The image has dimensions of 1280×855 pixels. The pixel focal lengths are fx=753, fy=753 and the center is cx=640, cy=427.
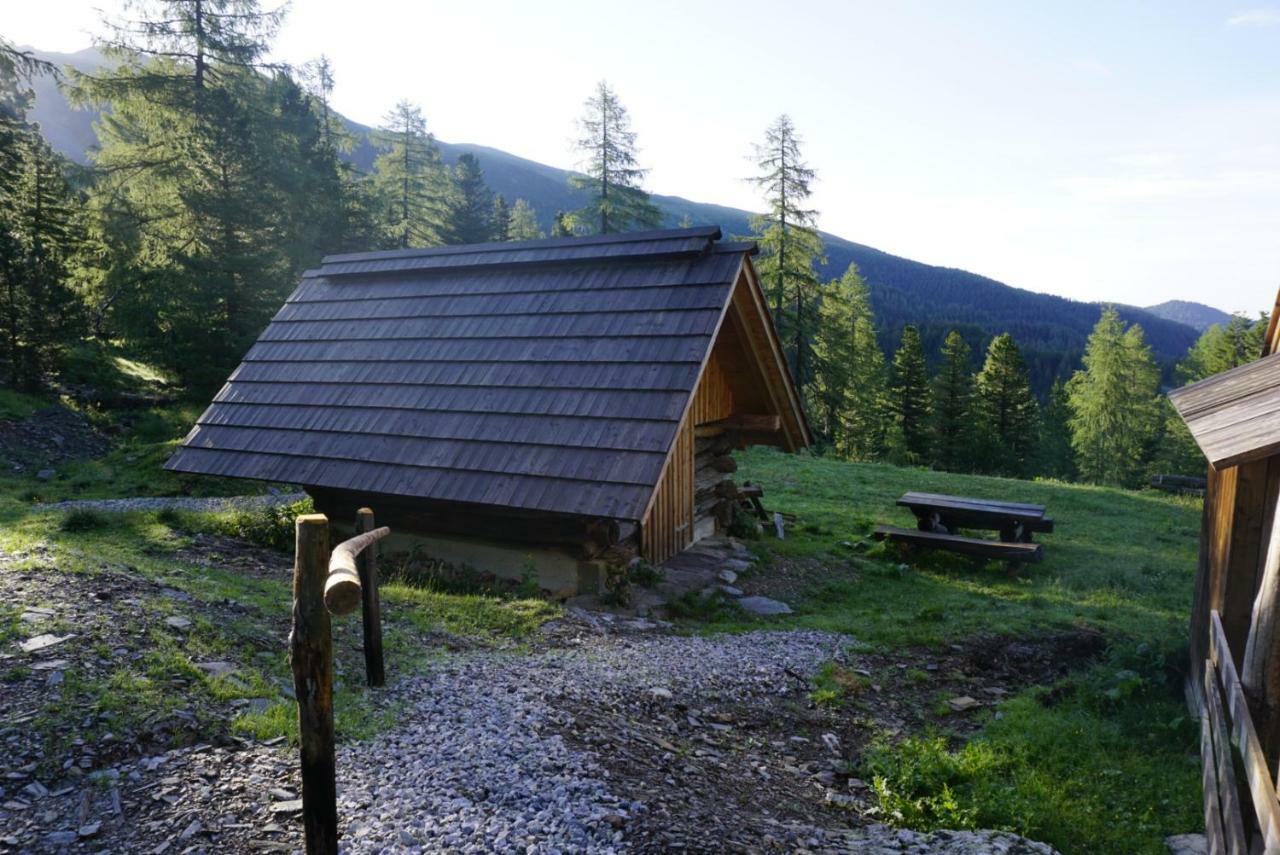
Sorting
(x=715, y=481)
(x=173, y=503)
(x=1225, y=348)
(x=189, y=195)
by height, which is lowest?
(x=173, y=503)

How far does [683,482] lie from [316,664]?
Answer: 28.8 ft

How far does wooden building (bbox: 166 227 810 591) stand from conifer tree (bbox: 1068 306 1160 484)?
40.1 metres

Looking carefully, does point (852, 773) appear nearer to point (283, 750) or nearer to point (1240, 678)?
point (1240, 678)

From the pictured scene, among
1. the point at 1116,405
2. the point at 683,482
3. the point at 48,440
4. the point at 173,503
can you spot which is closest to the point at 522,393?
the point at 683,482

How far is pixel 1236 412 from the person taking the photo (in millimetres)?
4867

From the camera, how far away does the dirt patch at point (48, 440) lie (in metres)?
Result: 17.0

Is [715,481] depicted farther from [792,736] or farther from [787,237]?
[787,237]

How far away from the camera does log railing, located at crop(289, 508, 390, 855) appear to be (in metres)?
3.54

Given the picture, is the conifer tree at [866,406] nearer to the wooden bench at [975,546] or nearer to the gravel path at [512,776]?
the wooden bench at [975,546]

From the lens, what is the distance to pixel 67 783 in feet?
13.6

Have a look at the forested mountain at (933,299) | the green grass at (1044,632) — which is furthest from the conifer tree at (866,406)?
the forested mountain at (933,299)

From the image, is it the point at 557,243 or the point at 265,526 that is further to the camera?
the point at 557,243

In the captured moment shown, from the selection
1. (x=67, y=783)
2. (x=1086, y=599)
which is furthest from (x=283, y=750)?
(x=1086, y=599)

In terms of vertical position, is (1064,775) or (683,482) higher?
(683,482)
